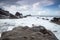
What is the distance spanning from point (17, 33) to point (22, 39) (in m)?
1.11

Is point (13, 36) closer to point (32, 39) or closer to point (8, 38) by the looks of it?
point (8, 38)

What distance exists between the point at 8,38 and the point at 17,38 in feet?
2.62

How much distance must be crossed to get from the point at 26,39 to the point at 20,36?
0.56 metres

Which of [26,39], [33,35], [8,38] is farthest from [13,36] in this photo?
[33,35]

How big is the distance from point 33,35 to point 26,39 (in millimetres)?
954

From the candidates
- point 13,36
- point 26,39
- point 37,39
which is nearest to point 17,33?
point 13,36

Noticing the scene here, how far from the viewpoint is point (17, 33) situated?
941cm

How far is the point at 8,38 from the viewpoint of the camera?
8.72 metres

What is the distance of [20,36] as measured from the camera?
8.74m

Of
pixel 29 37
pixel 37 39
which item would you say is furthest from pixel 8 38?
pixel 37 39

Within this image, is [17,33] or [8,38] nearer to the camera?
[8,38]

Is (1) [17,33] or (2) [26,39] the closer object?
(2) [26,39]

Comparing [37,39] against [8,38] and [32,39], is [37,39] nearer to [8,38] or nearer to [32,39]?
[32,39]

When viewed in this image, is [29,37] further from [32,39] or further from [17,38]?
[17,38]
